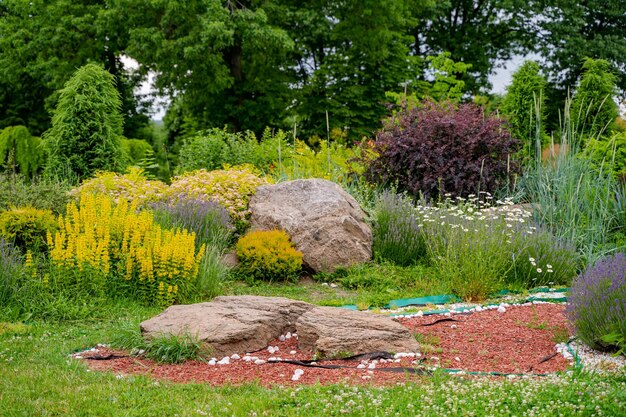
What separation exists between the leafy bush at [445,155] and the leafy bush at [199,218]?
3221mm

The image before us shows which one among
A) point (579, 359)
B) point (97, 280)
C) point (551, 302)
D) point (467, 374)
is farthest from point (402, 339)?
point (97, 280)

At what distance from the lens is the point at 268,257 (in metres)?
8.70

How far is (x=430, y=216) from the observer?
9750mm

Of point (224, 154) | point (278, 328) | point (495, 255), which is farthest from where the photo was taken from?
point (224, 154)

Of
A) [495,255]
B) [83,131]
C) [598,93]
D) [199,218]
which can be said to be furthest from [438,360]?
[598,93]

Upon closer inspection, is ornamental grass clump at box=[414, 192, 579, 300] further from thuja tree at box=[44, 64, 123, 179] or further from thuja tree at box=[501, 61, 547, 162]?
thuja tree at box=[44, 64, 123, 179]

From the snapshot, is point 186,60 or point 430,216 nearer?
point 430,216

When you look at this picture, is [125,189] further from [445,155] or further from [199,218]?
[445,155]

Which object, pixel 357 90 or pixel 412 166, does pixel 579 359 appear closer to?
pixel 412 166

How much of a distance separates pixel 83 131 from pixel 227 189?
3.35 metres

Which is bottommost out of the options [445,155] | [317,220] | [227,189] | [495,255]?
[495,255]

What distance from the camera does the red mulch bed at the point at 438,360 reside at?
188 inches

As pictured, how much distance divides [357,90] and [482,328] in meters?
16.0

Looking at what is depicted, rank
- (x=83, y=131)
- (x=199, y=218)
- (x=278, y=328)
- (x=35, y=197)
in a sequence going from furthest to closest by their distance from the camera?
(x=83, y=131), (x=35, y=197), (x=199, y=218), (x=278, y=328)
